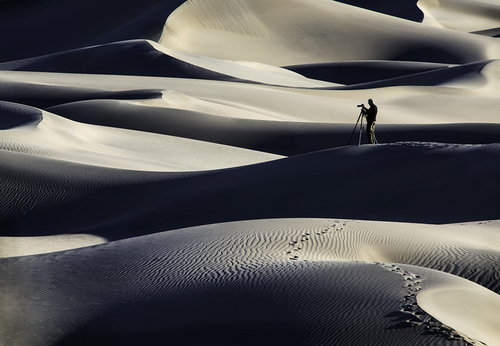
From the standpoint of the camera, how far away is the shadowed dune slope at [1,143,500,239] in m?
5.56

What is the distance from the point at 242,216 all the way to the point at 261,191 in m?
0.47

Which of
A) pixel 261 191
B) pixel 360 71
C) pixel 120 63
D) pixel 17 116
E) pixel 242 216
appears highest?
pixel 360 71

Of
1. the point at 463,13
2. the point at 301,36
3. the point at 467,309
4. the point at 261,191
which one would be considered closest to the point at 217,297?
the point at 467,309

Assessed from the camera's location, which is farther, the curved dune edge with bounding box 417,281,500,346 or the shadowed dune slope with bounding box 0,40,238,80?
the shadowed dune slope with bounding box 0,40,238,80

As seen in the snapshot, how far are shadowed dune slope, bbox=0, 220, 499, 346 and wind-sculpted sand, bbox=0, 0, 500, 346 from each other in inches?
0.4

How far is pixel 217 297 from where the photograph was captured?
2998 millimetres

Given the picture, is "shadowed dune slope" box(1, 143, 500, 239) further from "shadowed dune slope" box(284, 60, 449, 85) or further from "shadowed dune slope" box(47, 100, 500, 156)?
"shadowed dune slope" box(284, 60, 449, 85)

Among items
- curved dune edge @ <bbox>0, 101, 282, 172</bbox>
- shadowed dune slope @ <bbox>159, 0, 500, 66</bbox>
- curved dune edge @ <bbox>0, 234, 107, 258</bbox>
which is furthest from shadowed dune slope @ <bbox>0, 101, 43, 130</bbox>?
shadowed dune slope @ <bbox>159, 0, 500, 66</bbox>

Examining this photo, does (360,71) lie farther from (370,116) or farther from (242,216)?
(242,216)

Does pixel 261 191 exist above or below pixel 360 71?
below

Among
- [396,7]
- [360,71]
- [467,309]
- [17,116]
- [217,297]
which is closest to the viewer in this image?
[467,309]

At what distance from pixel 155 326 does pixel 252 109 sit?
360 inches

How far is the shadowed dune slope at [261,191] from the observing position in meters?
5.56

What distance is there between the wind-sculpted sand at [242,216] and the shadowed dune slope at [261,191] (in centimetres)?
2
